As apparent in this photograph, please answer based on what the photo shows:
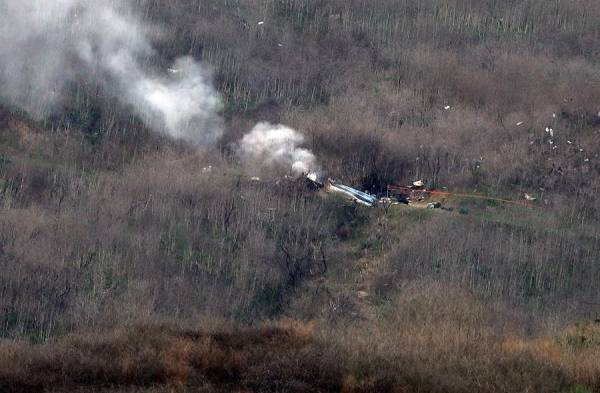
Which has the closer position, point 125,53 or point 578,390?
point 578,390

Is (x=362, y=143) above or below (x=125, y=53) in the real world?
below

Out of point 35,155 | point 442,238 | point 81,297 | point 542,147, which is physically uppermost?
point 542,147

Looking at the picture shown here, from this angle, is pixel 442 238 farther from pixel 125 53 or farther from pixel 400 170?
pixel 125 53

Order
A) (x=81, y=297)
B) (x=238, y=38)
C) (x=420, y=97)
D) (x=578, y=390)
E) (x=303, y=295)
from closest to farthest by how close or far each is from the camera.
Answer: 1. (x=578, y=390)
2. (x=81, y=297)
3. (x=303, y=295)
4. (x=420, y=97)
5. (x=238, y=38)

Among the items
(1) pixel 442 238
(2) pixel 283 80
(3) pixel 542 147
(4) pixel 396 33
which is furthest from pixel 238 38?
(1) pixel 442 238

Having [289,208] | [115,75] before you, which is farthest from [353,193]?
[115,75]

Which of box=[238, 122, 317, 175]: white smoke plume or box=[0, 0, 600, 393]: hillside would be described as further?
box=[238, 122, 317, 175]: white smoke plume
